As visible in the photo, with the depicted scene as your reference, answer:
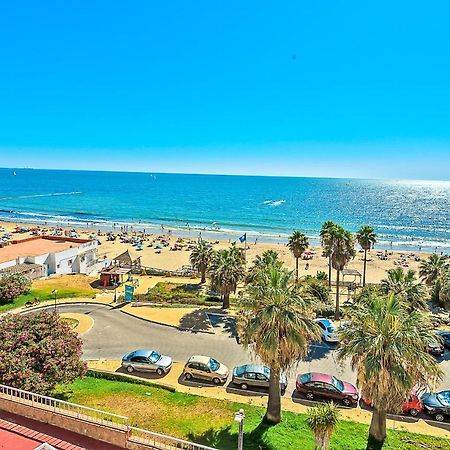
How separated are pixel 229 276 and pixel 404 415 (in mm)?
16650

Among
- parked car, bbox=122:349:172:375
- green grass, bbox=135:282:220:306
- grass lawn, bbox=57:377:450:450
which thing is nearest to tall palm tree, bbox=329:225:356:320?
A: green grass, bbox=135:282:220:306

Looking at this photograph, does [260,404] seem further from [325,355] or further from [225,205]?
[225,205]

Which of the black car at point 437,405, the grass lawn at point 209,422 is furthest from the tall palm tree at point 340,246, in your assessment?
the grass lawn at point 209,422

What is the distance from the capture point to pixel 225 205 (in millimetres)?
164000

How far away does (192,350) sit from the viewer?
79.8 feet

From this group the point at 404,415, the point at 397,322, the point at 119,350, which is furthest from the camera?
the point at 119,350

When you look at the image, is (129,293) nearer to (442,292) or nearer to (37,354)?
(37,354)

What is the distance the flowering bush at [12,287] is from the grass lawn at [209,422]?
16.8 metres

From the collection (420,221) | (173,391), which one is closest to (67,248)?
(173,391)

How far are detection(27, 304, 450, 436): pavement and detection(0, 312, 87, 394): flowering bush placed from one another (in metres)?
5.25

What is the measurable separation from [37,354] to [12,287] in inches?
752

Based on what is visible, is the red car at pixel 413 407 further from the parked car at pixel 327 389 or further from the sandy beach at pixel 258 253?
the sandy beach at pixel 258 253

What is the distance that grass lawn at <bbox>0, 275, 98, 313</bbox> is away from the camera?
3225 centimetres

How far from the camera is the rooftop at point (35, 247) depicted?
43.2 metres
